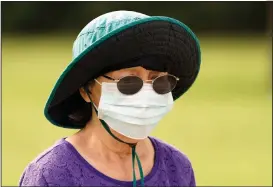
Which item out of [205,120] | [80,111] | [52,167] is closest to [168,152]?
[80,111]

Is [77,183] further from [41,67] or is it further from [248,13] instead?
[248,13]

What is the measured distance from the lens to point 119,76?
2.86 metres

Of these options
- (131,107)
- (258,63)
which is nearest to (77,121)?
(131,107)

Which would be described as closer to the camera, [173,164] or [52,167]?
[52,167]

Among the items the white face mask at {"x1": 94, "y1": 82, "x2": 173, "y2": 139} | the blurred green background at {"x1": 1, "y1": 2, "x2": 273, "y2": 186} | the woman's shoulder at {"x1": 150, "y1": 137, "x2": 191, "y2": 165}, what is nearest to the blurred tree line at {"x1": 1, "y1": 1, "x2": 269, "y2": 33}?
the blurred green background at {"x1": 1, "y1": 2, "x2": 273, "y2": 186}

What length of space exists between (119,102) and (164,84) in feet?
0.65

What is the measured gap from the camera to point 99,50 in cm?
274

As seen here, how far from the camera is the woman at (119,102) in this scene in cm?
278

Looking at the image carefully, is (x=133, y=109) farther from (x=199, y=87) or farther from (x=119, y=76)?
(x=199, y=87)

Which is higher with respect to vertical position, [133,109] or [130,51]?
[130,51]

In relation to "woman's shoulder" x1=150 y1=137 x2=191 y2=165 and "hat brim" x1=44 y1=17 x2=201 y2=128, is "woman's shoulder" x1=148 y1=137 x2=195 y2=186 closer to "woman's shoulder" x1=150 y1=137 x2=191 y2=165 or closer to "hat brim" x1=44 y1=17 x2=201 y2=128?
"woman's shoulder" x1=150 y1=137 x2=191 y2=165

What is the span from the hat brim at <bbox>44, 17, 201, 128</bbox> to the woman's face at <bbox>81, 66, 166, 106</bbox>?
3cm

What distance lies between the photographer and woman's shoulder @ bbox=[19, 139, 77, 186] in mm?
2836

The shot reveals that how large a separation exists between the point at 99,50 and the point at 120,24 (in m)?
0.14
